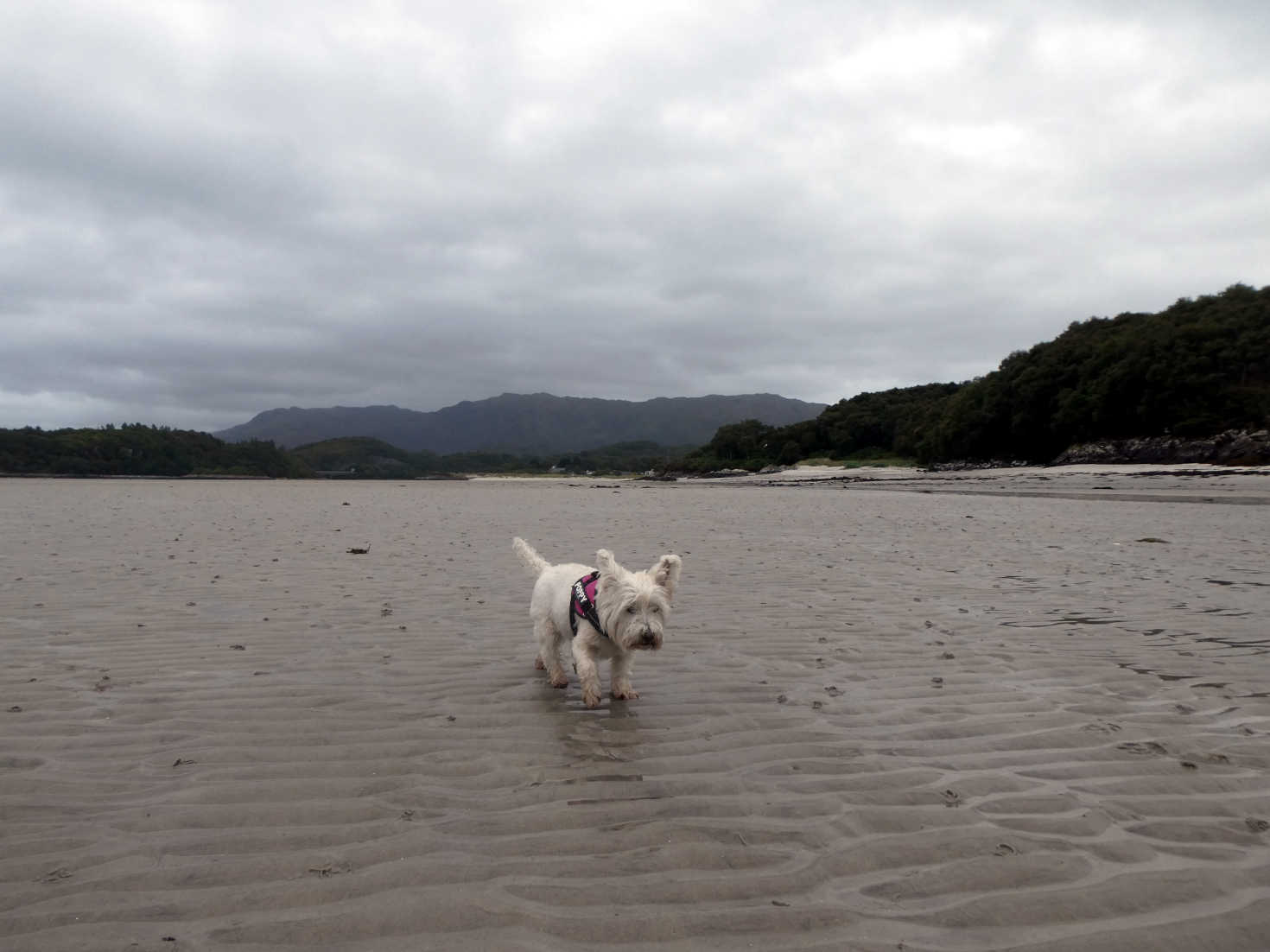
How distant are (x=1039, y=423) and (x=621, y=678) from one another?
75.7 metres

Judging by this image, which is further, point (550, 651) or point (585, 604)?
point (550, 651)

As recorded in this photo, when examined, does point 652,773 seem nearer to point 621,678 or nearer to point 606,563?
point 621,678

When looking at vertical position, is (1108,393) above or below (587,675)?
above

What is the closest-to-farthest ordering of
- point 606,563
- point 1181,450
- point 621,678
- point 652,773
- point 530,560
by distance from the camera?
point 652,773, point 606,563, point 621,678, point 530,560, point 1181,450

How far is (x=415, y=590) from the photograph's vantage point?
10.6 m

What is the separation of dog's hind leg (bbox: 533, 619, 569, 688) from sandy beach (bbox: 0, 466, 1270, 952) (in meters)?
0.13

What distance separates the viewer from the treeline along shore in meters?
52.3

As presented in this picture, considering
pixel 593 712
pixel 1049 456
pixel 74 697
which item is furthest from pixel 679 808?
pixel 1049 456

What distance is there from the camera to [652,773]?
4.34 metres

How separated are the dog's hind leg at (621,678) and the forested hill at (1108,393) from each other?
5647 centimetres

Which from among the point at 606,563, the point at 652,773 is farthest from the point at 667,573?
the point at 652,773

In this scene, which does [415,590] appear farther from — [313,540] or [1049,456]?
[1049,456]

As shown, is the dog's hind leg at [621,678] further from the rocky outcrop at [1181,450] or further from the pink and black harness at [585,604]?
the rocky outcrop at [1181,450]

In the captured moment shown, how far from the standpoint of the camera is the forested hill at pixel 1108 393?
5312 cm
